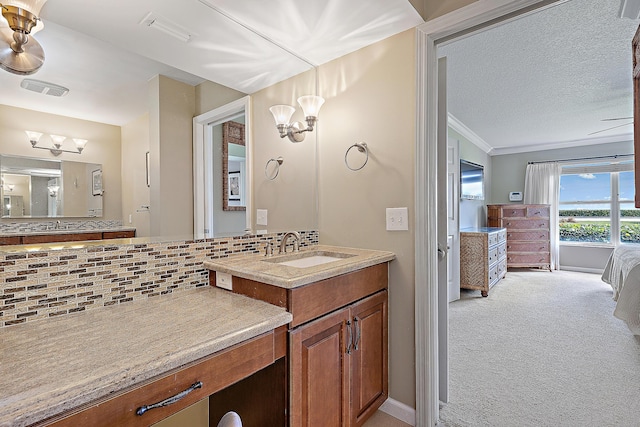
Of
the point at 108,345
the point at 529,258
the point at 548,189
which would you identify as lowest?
the point at 529,258

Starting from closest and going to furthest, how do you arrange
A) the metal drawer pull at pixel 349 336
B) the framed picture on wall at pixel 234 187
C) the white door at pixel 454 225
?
the metal drawer pull at pixel 349 336
the framed picture on wall at pixel 234 187
the white door at pixel 454 225

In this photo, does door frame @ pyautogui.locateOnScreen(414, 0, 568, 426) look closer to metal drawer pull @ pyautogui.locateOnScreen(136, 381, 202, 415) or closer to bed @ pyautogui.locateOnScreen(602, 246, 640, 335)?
metal drawer pull @ pyautogui.locateOnScreen(136, 381, 202, 415)

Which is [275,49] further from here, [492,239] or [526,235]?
[526,235]

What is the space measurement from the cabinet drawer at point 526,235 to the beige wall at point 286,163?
203 inches

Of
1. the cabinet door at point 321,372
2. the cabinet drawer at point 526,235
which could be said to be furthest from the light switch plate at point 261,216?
the cabinet drawer at point 526,235

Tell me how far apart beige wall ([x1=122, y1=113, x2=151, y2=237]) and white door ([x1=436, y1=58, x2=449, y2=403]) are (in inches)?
60.1

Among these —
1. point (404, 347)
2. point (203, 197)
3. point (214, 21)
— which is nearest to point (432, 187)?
point (404, 347)

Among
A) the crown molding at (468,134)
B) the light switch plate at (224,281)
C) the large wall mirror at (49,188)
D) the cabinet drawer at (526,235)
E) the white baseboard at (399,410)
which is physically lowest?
the white baseboard at (399,410)

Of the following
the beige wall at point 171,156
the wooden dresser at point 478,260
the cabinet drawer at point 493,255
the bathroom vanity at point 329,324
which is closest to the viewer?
the bathroom vanity at point 329,324

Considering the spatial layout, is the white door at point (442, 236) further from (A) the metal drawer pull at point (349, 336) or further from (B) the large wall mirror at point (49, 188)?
(B) the large wall mirror at point (49, 188)

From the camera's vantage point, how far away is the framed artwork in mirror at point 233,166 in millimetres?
1696

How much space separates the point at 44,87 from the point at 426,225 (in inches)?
67.0

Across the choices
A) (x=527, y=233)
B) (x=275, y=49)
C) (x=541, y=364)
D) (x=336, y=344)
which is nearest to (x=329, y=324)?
(x=336, y=344)

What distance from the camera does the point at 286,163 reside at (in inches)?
81.4
